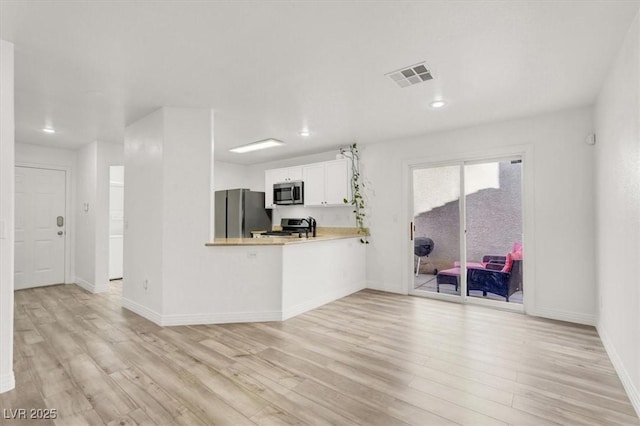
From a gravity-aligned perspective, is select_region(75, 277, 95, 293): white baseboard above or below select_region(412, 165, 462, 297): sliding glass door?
below

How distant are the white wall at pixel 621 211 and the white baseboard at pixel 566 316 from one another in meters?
0.44

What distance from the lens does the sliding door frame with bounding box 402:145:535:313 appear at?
12.9ft

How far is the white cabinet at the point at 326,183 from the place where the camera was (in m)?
5.40

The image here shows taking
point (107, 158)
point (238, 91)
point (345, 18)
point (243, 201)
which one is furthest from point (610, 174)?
point (107, 158)

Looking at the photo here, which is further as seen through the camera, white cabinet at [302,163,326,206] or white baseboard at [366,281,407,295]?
white cabinet at [302,163,326,206]

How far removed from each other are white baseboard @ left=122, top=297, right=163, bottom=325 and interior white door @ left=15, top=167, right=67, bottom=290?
8.12ft

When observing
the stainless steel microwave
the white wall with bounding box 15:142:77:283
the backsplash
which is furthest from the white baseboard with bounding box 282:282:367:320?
the white wall with bounding box 15:142:77:283

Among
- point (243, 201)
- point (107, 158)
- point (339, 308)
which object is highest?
point (107, 158)

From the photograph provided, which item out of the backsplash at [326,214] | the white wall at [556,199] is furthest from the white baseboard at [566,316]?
the backsplash at [326,214]

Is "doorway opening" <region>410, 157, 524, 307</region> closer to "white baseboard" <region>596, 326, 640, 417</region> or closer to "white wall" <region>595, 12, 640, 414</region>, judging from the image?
"white wall" <region>595, 12, 640, 414</region>

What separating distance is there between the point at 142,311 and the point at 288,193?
10.1ft

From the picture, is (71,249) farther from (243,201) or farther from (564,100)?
(564,100)

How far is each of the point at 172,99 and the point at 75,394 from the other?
8.88 feet

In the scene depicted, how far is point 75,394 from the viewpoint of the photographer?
7.03 ft
